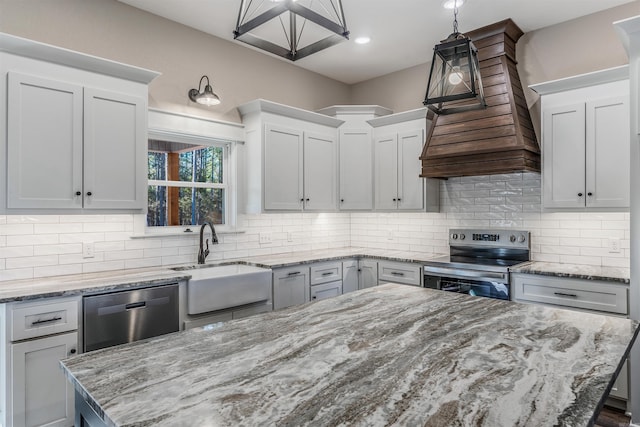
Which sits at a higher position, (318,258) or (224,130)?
(224,130)

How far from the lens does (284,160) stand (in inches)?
155

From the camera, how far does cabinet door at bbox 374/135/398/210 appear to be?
4.24 meters

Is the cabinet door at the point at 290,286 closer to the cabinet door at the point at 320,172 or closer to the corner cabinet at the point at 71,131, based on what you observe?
the cabinet door at the point at 320,172

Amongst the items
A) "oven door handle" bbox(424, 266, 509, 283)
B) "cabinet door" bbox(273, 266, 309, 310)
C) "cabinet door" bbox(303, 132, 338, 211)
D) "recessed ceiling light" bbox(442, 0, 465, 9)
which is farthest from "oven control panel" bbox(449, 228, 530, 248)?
"recessed ceiling light" bbox(442, 0, 465, 9)

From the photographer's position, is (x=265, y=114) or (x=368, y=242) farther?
(x=368, y=242)

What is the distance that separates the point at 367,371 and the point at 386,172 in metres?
3.33

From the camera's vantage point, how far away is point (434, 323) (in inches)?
62.5

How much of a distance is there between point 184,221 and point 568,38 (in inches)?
143

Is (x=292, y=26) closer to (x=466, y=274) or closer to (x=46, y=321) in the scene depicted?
(x=46, y=321)

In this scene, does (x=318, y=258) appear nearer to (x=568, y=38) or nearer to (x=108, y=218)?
(x=108, y=218)

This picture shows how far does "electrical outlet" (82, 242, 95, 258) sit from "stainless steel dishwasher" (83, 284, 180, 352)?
642 millimetres

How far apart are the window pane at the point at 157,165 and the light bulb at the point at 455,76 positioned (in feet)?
8.59

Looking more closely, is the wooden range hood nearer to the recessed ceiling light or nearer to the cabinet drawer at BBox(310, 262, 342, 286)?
the recessed ceiling light

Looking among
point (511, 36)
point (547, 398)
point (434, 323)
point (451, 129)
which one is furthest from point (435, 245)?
point (547, 398)
